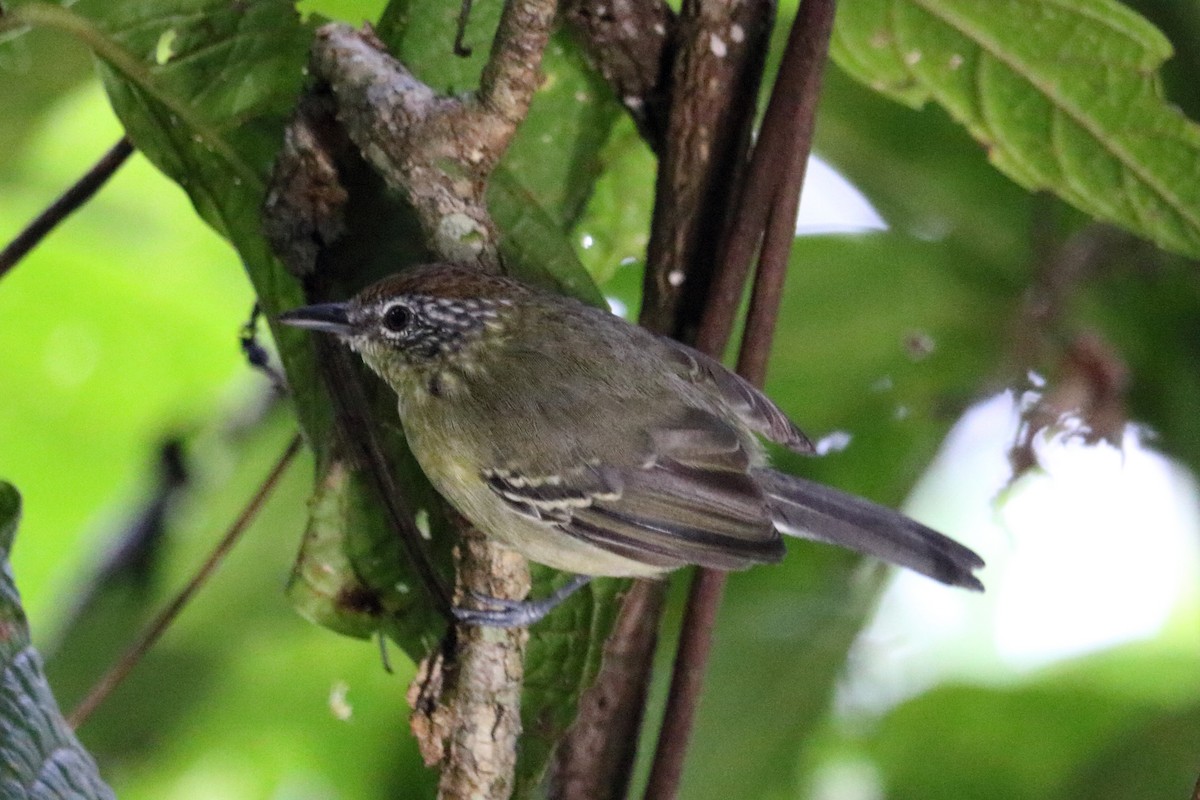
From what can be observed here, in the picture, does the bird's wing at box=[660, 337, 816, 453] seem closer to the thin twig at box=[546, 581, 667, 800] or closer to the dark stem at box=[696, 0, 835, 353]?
the dark stem at box=[696, 0, 835, 353]

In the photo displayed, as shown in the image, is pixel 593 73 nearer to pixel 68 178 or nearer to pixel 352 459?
pixel 352 459

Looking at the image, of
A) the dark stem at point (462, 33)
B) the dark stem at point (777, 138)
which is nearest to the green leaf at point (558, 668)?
the dark stem at point (777, 138)

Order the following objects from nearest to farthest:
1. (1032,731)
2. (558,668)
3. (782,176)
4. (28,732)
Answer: (28,732), (558,668), (782,176), (1032,731)

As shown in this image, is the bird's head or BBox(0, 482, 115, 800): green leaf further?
the bird's head

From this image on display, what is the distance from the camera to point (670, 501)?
2.01 metres

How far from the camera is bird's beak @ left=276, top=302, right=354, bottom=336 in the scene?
1.76 m

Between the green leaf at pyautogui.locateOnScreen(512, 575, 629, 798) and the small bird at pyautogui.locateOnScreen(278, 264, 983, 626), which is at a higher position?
the small bird at pyautogui.locateOnScreen(278, 264, 983, 626)

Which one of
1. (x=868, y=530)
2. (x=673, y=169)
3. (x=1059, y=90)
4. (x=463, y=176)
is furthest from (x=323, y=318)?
(x=1059, y=90)

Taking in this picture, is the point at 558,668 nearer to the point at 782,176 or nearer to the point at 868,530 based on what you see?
the point at 868,530

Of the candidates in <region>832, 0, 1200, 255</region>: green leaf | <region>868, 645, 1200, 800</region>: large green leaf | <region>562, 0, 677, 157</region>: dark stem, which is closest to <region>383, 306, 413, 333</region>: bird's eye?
<region>562, 0, 677, 157</region>: dark stem

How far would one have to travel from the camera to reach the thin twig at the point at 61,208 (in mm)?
1906

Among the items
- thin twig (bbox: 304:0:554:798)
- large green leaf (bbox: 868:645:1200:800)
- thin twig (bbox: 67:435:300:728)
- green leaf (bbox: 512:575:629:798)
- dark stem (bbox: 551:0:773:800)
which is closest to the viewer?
thin twig (bbox: 304:0:554:798)

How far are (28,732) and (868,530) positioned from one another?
1.31m

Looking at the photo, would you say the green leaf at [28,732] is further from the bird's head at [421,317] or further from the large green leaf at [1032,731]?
the large green leaf at [1032,731]
